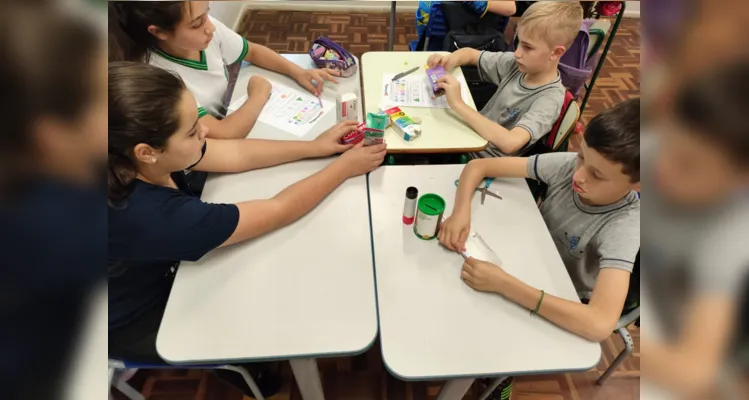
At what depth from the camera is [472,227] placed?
43.0 inches

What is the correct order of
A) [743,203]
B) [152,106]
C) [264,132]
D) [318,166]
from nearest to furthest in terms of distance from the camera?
[743,203] → [152,106] → [318,166] → [264,132]

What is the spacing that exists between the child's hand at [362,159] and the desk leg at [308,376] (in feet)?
1.67

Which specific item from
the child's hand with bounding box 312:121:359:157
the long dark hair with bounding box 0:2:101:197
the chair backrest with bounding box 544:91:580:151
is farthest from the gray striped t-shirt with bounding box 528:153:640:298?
the long dark hair with bounding box 0:2:101:197

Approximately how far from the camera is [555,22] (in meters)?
1.37

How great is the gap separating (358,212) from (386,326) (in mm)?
333

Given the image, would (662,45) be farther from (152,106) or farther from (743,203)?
(152,106)

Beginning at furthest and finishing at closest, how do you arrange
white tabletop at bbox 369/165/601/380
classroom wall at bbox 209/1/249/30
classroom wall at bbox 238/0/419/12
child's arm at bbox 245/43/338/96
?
classroom wall at bbox 238/0/419/12
classroom wall at bbox 209/1/249/30
child's arm at bbox 245/43/338/96
white tabletop at bbox 369/165/601/380

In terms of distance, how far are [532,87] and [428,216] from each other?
78cm

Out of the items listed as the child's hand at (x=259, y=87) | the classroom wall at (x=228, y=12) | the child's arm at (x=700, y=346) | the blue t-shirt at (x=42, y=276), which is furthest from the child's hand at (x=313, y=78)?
the classroom wall at (x=228, y=12)

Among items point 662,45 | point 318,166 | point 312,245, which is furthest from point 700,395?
point 318,166

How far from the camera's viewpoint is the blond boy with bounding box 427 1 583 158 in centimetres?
137

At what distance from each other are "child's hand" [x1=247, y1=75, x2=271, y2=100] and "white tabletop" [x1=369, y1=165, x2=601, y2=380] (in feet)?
1.91

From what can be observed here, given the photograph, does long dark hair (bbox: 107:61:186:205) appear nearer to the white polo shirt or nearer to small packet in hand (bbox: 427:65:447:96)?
the white polo shirt

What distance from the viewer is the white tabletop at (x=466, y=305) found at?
33.3 inches
